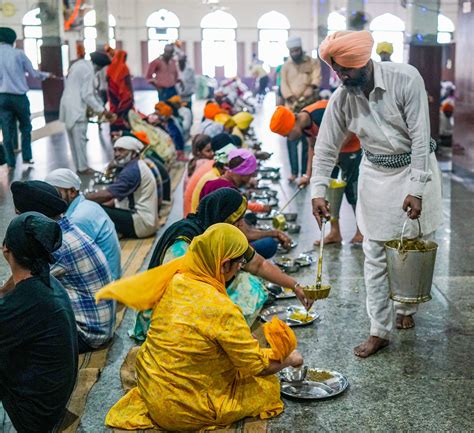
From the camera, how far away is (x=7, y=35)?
23.8 feet

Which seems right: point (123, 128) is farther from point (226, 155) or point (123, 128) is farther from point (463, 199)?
point (226, 155)

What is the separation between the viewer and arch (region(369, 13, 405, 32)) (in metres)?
31.9

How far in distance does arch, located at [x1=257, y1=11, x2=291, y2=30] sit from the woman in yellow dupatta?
32.5m

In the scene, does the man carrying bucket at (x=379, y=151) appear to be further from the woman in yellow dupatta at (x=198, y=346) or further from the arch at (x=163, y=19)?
the arch at (x=163, y=19)

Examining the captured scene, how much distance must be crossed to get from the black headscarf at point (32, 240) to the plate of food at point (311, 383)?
126 centimetres

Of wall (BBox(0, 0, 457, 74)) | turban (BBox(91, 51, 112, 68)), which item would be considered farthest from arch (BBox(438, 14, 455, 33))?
turban (BBox(91, 51, 112, 68))

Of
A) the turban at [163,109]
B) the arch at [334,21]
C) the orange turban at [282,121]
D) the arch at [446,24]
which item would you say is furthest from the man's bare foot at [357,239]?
the arch at [446,24]

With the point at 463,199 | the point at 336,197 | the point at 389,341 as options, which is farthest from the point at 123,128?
the point at 389,341

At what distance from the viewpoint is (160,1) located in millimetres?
33531

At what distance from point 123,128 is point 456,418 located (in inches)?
364

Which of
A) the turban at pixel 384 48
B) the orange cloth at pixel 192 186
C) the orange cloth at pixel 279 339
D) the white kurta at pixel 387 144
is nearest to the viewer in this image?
the orange cloth at pixel 279 339

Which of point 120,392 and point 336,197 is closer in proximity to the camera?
point 120,392

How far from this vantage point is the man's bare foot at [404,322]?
4.55 m

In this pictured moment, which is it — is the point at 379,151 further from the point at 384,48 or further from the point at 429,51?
the point at 429,51
